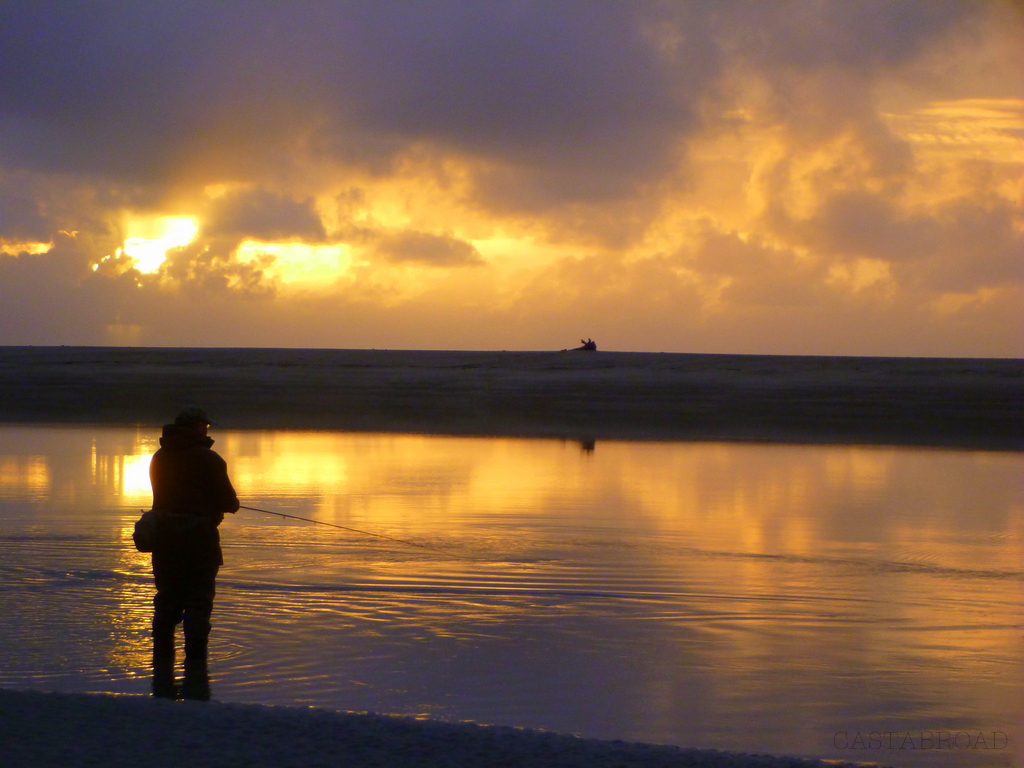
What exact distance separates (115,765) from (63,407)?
992 inches

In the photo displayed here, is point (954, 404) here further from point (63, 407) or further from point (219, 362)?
point (219, 362)

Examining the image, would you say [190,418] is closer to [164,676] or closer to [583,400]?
[164,676]

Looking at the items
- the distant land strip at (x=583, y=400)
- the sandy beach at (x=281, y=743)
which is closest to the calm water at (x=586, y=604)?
the sandy beach at (x=281, y=743)

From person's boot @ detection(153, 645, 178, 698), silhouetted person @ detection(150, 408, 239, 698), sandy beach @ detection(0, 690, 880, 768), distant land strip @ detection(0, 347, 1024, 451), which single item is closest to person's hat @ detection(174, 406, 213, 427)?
silhouetted person @ detection(150, 408, 239, 698)

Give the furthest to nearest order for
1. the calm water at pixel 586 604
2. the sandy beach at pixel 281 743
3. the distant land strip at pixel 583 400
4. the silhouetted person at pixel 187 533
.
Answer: the distant land strip at pixel 583 400 < the silhouetted person at pixel 187 533 < the calm water at pixel 586 604 < the sandy beach at pixel 281 743

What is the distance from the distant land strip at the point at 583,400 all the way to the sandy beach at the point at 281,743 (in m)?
15.2

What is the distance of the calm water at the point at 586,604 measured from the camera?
509 centimetres

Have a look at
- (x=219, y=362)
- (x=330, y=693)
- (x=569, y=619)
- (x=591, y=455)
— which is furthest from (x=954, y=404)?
(x=219, y=362)

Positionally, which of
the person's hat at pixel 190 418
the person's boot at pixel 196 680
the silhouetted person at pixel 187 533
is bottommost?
the person's boot at pixel 196 680

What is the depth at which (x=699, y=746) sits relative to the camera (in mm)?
4617

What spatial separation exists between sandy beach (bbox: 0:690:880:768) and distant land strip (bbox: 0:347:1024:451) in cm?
1516

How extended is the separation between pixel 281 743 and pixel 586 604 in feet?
10.00

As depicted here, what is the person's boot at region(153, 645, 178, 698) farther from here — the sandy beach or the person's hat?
the person's hat

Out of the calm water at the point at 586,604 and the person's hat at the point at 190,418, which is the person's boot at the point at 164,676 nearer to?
the calm water at the point at 586,604
